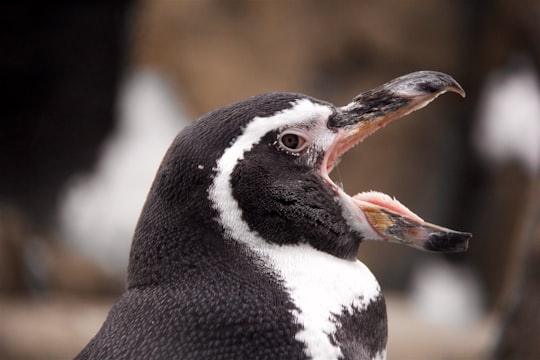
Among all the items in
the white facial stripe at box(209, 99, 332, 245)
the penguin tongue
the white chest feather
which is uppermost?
the white facial stripe at box(209, 99, 332, 245)

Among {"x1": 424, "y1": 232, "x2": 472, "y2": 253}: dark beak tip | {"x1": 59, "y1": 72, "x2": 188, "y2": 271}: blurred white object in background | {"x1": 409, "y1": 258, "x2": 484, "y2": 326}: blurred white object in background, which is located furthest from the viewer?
{"x1": 409, "y1": 258, "x2": 484, "y2": 326}: blurred white object in background

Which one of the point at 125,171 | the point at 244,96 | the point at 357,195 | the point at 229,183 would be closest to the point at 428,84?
the point at 357,195

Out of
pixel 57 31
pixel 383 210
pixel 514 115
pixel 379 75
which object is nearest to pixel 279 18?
pixel 379 75

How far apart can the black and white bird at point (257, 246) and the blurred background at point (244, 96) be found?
3803 millimetres

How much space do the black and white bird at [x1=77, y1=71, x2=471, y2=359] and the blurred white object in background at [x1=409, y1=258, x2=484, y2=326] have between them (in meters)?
4.94

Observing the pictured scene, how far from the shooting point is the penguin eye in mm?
1780

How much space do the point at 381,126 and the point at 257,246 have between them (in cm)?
35

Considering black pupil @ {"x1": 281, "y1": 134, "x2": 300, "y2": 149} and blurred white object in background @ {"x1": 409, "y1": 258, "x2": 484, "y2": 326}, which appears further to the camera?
blurred white object in background @ {"x1": 409, "y1": 258, "x2": 484, "y2": 326}

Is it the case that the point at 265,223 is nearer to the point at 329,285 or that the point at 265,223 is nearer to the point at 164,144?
the point at 329,285

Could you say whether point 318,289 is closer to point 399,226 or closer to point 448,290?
point 399,226

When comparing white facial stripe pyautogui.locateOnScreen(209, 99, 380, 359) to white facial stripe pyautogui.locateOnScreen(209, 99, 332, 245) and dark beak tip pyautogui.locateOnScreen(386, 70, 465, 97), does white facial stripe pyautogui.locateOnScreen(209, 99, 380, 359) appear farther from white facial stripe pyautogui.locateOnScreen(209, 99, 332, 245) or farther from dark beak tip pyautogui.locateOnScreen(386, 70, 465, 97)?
dark beak tip pyautogui.locateOnScreen(386, 70, 465, 97)

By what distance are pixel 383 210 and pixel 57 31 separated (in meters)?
4.68

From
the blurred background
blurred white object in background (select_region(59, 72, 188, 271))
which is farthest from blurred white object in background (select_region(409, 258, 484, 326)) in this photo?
blurred white object in background (select_region(59, 72, 188, 271))

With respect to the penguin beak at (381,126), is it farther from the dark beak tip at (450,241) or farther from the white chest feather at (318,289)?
the white chest feather at (318,289)
